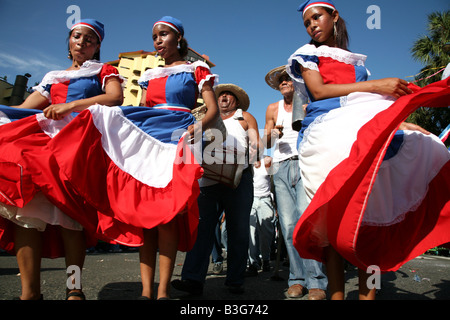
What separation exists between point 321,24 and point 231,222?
1.92 m

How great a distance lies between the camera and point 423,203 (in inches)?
75.2

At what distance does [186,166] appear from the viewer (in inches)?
87.6

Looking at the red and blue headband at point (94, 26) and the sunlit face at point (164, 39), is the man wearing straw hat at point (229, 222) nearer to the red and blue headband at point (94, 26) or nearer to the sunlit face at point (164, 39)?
the sunlit face at point (164, 39)

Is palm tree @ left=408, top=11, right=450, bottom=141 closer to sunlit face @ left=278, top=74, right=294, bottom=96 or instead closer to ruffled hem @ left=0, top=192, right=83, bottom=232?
sunlit face @ left=278, top=74, right=294, bottom=96

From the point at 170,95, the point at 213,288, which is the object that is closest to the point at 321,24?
the point at 170,95

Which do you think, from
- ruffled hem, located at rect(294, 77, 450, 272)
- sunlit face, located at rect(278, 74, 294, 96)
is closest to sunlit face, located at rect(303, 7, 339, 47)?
ruffled hem, located at rect(294, 77, 450, 272)

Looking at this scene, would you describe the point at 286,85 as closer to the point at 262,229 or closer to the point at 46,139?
the point at 262,229

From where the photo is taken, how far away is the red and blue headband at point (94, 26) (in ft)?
9.14

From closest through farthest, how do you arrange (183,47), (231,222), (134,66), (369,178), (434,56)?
1. (369,178)
2. (183,47)
3. (231,222)
4. (434,56)
5. (134,66)

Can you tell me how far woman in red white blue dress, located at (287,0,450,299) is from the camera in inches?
62.7

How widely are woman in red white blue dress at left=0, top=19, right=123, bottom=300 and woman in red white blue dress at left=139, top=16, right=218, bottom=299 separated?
315 millimetres

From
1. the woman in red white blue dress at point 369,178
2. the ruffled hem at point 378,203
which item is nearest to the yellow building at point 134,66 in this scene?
the woman in red white blue dress at point 369,178
